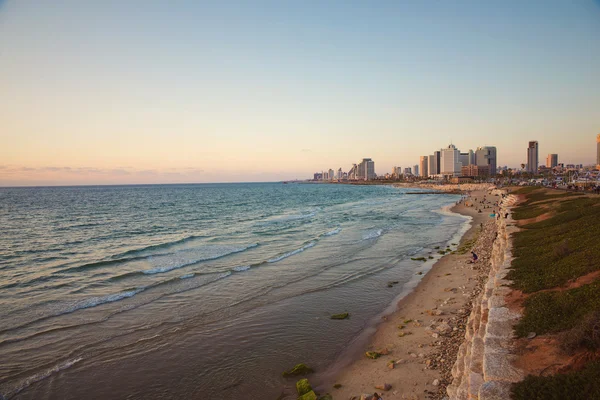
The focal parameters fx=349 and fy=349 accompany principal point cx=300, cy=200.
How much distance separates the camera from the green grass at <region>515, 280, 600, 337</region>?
9.27 metres

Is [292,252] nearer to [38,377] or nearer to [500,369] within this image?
[38,377]

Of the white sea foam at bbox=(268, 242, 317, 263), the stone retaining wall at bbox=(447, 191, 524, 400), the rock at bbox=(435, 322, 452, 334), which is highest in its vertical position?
the stone retaining wall at bbox=(447, 191, 524, 400)

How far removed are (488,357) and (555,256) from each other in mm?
10004

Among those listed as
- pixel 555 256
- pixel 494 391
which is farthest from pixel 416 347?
pixel 555 256

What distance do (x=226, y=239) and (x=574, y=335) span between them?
31.8 metres

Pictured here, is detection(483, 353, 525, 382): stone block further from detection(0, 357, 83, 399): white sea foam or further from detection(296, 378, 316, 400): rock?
detection(0, 357, 83, 399): white sea foam

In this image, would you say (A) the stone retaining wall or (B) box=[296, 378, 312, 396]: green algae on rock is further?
(B) box=[296, 378, 312, 396]: green algae on rock

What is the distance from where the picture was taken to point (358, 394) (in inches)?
390

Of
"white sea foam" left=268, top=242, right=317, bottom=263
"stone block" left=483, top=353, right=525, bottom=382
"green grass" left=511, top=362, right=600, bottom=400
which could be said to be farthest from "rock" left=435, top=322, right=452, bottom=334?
"white sea foam" left=268, top=242, right=317, bottom=263

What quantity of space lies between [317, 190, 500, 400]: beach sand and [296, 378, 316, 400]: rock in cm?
49

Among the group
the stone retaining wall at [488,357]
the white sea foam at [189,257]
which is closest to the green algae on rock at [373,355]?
the stone retaining wall at [488,357]

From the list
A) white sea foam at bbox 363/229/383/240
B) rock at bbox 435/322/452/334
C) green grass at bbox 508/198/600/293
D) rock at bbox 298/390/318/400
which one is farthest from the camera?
white sea foam at bbox 363/229/383/240

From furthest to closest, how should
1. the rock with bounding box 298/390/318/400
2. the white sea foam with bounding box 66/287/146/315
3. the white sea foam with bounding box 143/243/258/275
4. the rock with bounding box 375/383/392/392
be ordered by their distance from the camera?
the white sea foam with bounding box 143/243/258/275
the white sea foam with bounding box 66/287/146/315
the rock with bounding box 375/383/392/392
the rock with bounding box 298/390/318/400

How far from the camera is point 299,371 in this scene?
37.0 feet
